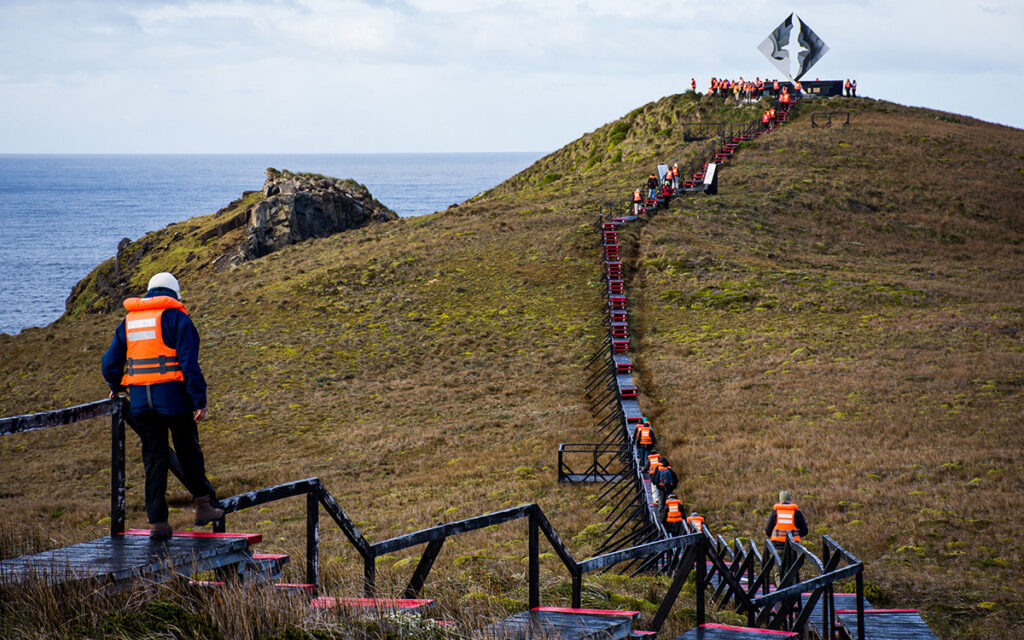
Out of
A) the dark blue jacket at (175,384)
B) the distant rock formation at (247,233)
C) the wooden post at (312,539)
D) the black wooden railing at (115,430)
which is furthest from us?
the distant rock formation at (247,233)

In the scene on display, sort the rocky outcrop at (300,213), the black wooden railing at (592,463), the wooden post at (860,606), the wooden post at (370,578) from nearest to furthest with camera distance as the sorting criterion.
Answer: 1. the wooden post at (370,578)
2. the wooden post at (860,606)
3. the black wooden railing at (592,463)
4. the rocky outcrop at (300,213)

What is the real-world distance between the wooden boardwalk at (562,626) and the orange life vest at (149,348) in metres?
2.91

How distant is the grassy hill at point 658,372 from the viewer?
15.2m

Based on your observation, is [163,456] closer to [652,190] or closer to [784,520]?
[784,520]

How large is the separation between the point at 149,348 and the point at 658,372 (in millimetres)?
24081

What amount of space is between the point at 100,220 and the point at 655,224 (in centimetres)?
15569

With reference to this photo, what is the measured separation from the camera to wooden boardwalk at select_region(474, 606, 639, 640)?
4.80m

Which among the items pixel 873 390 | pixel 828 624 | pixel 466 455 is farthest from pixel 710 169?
pixel 828 624

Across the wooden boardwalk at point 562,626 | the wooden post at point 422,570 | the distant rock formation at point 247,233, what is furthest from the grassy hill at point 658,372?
the distant rock formation at point 247,233

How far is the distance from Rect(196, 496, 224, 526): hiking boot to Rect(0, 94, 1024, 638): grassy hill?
108 centimetres

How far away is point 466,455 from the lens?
2302 cm

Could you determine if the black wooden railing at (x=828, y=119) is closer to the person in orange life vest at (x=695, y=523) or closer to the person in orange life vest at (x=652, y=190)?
the person in orange life vest at (x=652, y=190)

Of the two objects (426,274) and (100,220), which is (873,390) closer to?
(426,274)

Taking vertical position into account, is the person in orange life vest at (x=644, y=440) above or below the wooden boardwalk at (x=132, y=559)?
below
